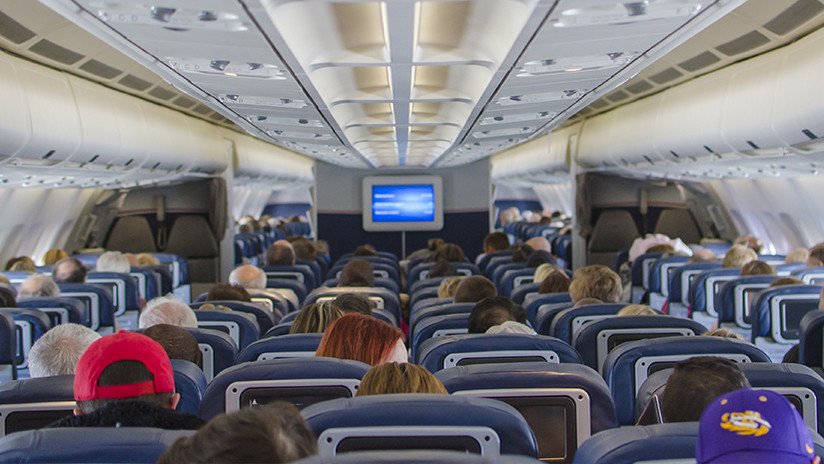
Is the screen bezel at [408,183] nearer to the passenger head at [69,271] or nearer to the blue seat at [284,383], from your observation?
the passenger head at [69,271]

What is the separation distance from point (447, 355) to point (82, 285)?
279 inches

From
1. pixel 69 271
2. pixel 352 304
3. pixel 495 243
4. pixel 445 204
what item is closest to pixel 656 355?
pixel 352 304

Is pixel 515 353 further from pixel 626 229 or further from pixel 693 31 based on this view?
pixel 626 229

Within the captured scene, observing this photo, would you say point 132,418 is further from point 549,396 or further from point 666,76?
point 666,76

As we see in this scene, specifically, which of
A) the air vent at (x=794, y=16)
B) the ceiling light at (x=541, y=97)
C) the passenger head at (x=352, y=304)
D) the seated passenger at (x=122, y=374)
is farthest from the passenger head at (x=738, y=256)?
the seated passenger at (x=122, y=374)

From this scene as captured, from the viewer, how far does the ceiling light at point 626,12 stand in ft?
13.7

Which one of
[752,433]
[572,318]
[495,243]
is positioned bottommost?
[495,243]

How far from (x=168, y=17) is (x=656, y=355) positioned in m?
2.83

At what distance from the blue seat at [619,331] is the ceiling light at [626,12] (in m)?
2.75

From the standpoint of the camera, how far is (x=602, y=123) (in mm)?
17531

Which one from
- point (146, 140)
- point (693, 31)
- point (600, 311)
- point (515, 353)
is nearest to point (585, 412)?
point (515, 353)

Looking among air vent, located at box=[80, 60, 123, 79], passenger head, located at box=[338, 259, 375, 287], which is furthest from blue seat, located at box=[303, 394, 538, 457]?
air vent, located at box=[80, 60, 123, 79]

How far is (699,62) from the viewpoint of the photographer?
462 inches

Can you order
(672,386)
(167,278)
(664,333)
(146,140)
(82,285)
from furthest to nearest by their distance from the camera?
(167,278), (146,140), (82,285), (664,333), (672,386)
